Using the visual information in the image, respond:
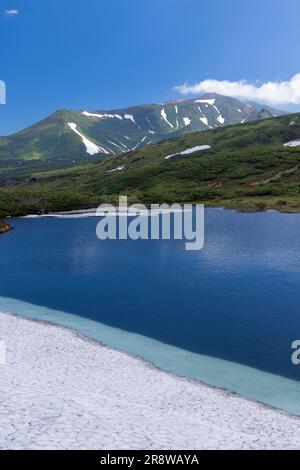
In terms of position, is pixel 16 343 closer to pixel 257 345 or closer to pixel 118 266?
pixel 257 345

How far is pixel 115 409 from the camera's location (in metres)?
22.1

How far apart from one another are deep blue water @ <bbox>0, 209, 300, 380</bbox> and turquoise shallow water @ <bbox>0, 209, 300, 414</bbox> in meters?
0.11

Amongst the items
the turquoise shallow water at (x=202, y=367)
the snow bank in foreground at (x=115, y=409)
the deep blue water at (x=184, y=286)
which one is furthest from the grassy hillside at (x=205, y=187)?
the snow bank in foreground at (x=115, y=409)

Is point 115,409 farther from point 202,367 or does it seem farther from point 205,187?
point 205,187

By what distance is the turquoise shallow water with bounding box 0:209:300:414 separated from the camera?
30484mm

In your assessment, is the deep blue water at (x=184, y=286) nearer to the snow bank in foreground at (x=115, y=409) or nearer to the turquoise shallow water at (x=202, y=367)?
the turquoise shallow water at (x=202, y=367)

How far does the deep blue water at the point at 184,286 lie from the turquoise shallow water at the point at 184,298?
4.3 inches

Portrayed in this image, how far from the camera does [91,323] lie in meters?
39.5

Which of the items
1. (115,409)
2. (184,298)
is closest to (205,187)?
(184,298)

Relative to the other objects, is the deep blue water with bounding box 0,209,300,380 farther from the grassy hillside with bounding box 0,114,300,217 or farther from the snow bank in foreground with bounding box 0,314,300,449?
the grassy hillside with bounding box 0,114,300,217

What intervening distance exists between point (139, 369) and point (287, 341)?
1172 cm

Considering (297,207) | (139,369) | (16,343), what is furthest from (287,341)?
(297,207)

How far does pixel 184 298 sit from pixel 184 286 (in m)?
4.72

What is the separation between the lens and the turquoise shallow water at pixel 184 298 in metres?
30.5
